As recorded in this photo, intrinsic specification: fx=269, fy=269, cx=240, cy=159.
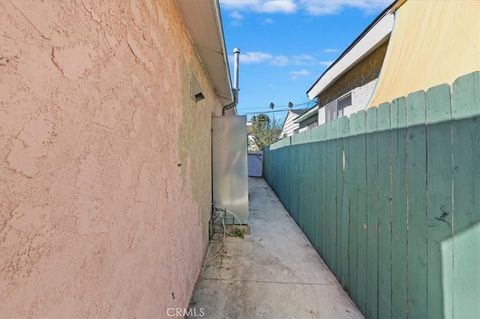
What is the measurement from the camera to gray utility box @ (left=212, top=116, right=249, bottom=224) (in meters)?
5.89

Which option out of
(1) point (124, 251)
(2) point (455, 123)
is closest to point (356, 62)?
(2) point (455, 123)

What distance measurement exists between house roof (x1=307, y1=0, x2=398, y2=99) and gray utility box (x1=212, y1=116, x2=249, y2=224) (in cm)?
279

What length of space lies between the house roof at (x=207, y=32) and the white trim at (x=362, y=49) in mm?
2876

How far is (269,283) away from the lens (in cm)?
356

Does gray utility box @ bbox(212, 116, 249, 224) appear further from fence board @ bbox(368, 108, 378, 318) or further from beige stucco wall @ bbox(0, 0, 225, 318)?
beige stucco wall @ bbox(0, 0, 225, 318)

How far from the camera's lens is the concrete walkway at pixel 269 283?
2.96 meters

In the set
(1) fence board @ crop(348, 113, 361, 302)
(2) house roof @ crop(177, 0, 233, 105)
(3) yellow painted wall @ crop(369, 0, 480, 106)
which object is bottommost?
(1) fence board @ crop(348, 113, 361, 302)

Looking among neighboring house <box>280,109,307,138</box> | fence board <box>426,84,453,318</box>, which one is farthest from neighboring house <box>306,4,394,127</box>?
neighboring house <box>280,109,307,138</box>

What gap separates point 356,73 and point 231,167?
→ 11.8 ft

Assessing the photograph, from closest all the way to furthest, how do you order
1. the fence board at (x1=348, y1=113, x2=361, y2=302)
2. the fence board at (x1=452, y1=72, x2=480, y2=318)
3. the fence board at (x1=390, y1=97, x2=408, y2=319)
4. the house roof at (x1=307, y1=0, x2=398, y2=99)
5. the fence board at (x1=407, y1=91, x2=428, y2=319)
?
the fence board at (x1=452, y1=72, x2=480, y2=318)
the fence board at (x1=407, y1=91, x2=428, y2=319)
the fence board at (x1=390, y1=97, x2=408, y2=319)
the fence board at (x1=348, y1=113, x2=361, y2=302)
the house roof at (x1=307, y1=0, x2=398, y2=99)

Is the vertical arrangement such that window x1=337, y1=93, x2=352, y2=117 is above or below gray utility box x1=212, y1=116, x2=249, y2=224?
above

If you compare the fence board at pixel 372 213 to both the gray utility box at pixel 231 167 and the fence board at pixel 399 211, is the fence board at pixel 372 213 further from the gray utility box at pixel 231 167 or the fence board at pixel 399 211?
the gray utility box at pixel 231 167

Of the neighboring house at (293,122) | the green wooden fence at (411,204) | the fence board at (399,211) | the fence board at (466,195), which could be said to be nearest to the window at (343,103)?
the green wooden fence at (411,204)

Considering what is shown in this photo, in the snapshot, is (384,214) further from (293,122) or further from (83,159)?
(293,122)
